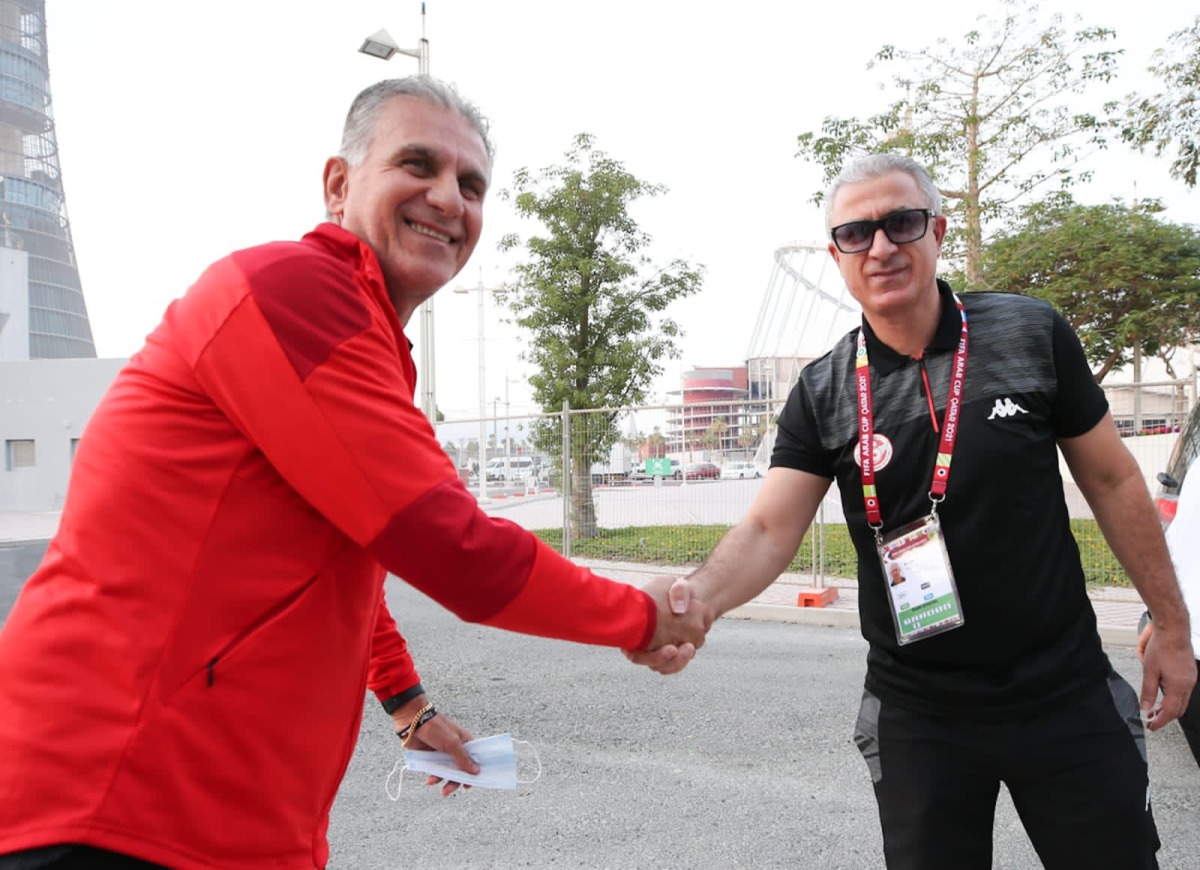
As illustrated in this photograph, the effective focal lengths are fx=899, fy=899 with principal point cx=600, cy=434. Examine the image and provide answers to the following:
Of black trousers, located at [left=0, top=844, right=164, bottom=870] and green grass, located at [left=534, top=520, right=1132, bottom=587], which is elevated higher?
black trousers, located at [left=0, top=844, right=164, bottom=870]

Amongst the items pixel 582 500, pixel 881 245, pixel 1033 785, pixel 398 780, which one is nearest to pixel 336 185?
pixel 881 245

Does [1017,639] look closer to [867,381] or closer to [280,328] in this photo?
[867,381]

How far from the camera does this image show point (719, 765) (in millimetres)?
4715

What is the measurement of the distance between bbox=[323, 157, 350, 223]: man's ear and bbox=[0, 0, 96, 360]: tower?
10233 cm

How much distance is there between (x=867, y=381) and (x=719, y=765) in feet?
9.82

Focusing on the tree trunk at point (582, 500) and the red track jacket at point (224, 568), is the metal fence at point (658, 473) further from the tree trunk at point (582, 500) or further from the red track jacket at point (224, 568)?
the red track jacket at point (224, 568)

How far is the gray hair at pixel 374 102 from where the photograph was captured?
1833 millimetres

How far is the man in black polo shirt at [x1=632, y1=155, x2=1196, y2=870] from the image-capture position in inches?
80.8

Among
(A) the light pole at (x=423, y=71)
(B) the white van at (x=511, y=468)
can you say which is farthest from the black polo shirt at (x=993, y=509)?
(B) the white van at (x=511, y=468)

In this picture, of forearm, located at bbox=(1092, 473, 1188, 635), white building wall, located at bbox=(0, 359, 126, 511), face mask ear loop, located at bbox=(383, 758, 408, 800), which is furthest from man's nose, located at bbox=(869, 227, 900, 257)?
white building wall, located at bbox=(0, 359, 126, 511)

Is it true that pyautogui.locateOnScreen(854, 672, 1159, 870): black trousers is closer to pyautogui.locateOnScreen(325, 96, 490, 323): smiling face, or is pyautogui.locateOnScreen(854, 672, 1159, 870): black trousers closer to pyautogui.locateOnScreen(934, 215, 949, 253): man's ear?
pyautogui.locateOnScreen(934, 215, 949, 253): man's ear

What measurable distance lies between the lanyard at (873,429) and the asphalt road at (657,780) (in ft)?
6.41

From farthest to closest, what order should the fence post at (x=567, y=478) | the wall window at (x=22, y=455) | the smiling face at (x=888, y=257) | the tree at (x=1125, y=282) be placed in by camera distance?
the wall window at (x=22, y=455) → the tree at (x=1125, y=282) → the fence post at (x=567, y=478) → the smiling face at (x=888, y=257)

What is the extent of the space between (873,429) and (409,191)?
1.29 m
